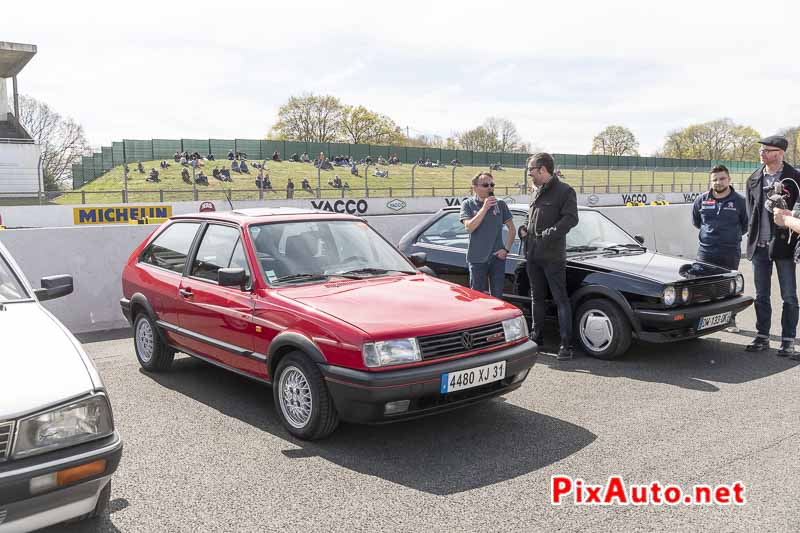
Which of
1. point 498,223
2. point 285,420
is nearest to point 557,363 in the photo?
point 498,223

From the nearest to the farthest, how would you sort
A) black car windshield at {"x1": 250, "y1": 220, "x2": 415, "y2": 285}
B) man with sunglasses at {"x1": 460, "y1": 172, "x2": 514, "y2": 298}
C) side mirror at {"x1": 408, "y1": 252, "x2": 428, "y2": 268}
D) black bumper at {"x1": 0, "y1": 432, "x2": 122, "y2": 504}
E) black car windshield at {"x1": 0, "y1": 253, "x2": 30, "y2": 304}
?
black bumper at {"x1": 0, "y1": 432, "x2": 122, "y2": 504} < black car windshield at {"x1": 0, "y1": 253, "x2": 30, "y2": 304} < black car windshield at {"x1": 250, "y1": 220, "x2": 415, "y2": 285} < side mirror at {"x1": 408, "y1": 252, "x2": 428, "y2": 268} < man with sunglasses at {"x1": 460, "y1": 172, "x2": 514, "y2": 298}

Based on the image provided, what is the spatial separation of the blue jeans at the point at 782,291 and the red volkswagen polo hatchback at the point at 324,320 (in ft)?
10.1

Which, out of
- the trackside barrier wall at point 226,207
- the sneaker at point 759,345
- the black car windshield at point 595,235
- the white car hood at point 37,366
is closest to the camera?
the white car hood at point 37,366

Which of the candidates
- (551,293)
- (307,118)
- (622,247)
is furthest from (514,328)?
(307,118)

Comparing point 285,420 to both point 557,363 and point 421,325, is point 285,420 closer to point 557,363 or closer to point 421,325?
point 421,325

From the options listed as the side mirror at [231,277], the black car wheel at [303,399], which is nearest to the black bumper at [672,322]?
the black car wheel at [303,399]

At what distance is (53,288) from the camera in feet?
13.8

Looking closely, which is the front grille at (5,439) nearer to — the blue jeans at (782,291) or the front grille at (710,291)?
the front grille at (710,291)

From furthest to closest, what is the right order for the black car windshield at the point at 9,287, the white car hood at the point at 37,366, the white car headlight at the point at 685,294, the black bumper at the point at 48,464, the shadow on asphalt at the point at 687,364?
the white car headlight at the point at 685,294, the shadow on asphalt at the point at 687,364, the black car windshield at the point at 9,287, the white car hood at the point at 37,366, the black bumper at the point at 48,464

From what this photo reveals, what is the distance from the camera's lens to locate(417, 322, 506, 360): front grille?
4.17m

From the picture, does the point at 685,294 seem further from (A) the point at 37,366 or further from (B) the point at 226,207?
(B) the point at 226,207

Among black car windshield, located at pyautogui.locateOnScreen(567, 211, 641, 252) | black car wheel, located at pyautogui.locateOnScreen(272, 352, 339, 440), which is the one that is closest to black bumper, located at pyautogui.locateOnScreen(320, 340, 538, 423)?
black car wheel, located at pyautogui.locateOnScreen(272, 352, 339, 440)

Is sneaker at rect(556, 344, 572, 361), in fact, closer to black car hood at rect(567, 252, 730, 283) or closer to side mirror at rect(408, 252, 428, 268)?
black car hood at rect(567, 252, 730, 283)

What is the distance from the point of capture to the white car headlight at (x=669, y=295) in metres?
6.20
